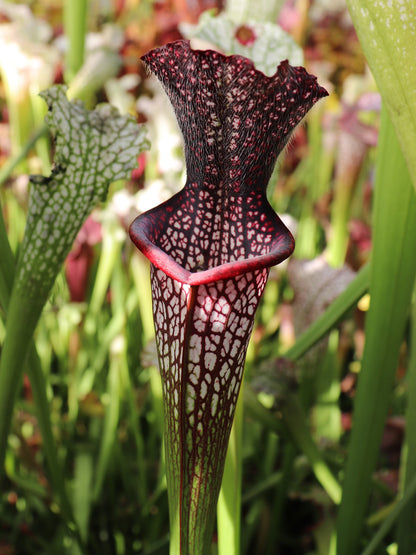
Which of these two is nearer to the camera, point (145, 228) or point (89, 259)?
point (145, 228)

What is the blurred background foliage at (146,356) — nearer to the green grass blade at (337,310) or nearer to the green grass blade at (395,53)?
the green grass blade at (337,310)

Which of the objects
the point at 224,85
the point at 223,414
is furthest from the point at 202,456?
the point at 224,85

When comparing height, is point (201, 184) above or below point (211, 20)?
below

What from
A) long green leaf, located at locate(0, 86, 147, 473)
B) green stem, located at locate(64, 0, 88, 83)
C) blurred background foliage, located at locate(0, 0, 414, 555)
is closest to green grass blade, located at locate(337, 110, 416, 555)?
blurred background foliage, located at locate(0, 0, 414, 555)

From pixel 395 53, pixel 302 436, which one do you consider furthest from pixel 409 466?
pixel 395 53

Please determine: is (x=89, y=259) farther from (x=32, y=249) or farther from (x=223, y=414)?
(x=223, y=414)

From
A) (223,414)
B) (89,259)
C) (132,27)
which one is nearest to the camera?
(223,414)
